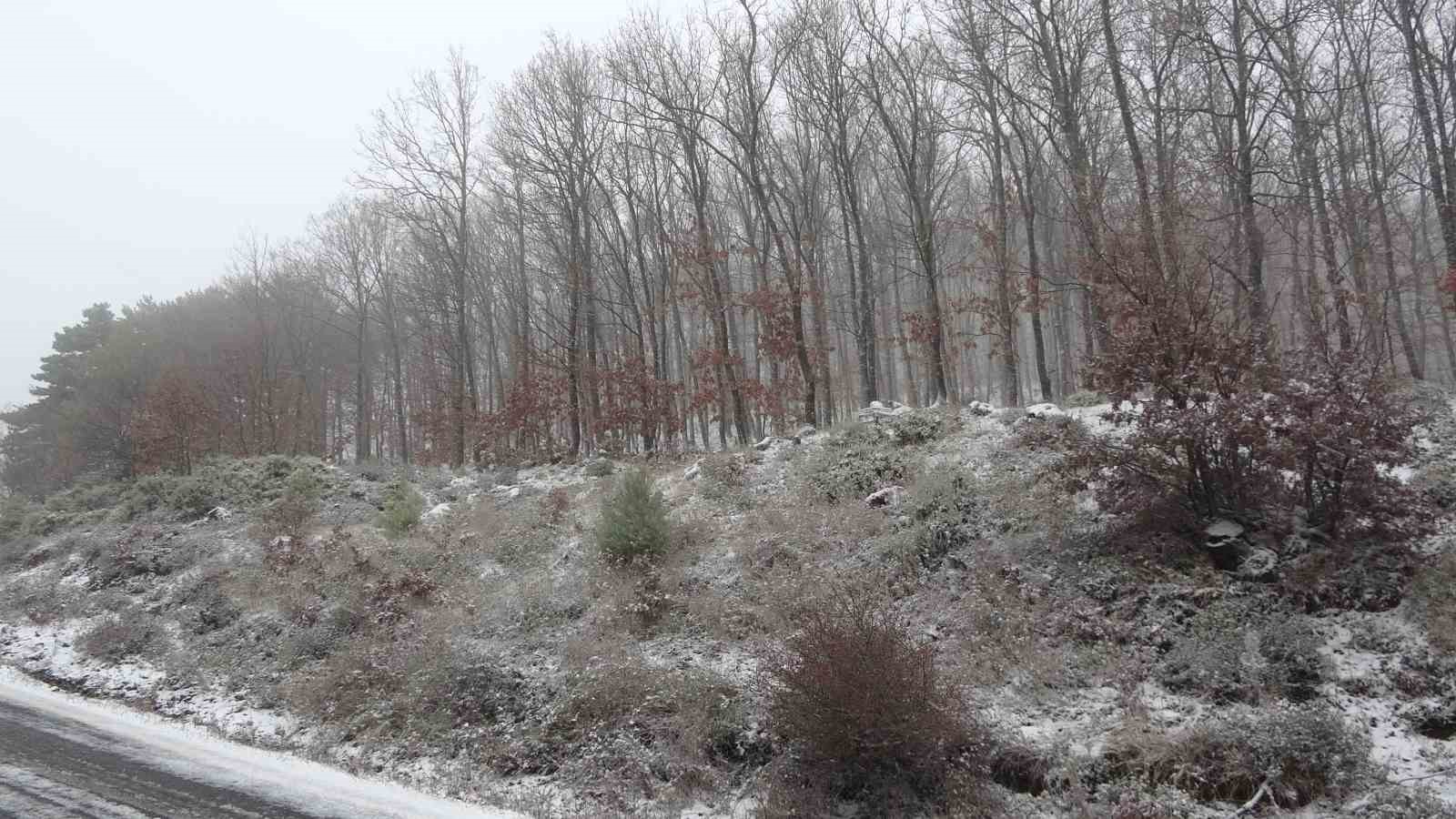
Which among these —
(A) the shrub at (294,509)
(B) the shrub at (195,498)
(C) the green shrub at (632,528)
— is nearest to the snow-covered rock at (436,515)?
(A) the shrub at (294,509)

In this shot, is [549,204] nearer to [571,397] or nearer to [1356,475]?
[571,397]

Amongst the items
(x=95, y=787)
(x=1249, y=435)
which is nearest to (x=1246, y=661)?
(x=1249, y=435)

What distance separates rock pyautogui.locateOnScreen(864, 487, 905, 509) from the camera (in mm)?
10008

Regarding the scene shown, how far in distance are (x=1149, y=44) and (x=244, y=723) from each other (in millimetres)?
17481

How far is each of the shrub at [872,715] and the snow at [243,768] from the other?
6.89 ft

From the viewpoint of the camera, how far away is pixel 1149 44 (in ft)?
47.2

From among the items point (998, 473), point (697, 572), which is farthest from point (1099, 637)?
point (697, 572)

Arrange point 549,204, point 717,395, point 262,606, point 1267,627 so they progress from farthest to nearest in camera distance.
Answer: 1. point 549,204
2. point 717,395
3. point 262,606
4. point 1267,627

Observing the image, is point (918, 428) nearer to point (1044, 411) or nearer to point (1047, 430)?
point (1044, 411)

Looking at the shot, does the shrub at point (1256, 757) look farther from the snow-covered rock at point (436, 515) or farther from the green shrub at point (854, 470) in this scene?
the snow-covered rock at point (436, 515)

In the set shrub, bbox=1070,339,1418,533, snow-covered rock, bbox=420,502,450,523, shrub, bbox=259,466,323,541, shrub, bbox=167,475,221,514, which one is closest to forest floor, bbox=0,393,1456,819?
shrub, bbox=1070,339,1418,533

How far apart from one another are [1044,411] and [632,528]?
20.3ft

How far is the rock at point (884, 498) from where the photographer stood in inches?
394

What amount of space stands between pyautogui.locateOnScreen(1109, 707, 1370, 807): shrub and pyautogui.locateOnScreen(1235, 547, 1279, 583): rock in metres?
1.75
